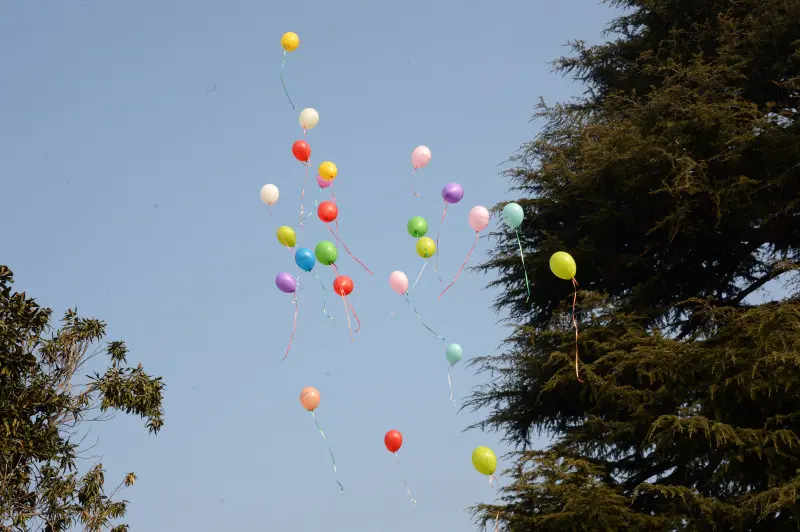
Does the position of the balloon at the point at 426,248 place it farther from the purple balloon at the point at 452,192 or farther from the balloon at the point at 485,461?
the balloon at the point at 485,461

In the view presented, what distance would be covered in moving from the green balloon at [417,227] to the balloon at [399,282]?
548 millimetres

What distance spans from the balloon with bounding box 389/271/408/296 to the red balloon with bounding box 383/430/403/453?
167 centimetres

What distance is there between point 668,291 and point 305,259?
4367mm

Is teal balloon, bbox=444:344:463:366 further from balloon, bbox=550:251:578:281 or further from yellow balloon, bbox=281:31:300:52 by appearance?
yellow balloon, bbox=281:31:300:52

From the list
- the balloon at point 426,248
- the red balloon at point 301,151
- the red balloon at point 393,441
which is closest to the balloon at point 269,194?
the red balloon at point 301,151

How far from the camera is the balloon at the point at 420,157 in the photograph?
11500 mm

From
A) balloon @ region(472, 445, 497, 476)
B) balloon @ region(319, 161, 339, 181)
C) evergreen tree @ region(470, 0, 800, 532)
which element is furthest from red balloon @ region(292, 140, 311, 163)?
balloon @ region(472, 445, 497, 476)

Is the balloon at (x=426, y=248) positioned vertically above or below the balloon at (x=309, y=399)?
above

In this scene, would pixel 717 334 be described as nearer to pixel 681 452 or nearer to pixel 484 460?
pixel 681 452

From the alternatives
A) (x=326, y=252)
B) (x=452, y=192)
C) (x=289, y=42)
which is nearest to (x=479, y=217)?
(x=452, y=192)

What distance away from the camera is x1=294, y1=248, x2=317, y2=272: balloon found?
10.7m

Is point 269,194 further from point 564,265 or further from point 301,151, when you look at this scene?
point 564,265

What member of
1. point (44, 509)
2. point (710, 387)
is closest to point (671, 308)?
point (710, 387)

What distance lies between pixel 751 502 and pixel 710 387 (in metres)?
1.15
